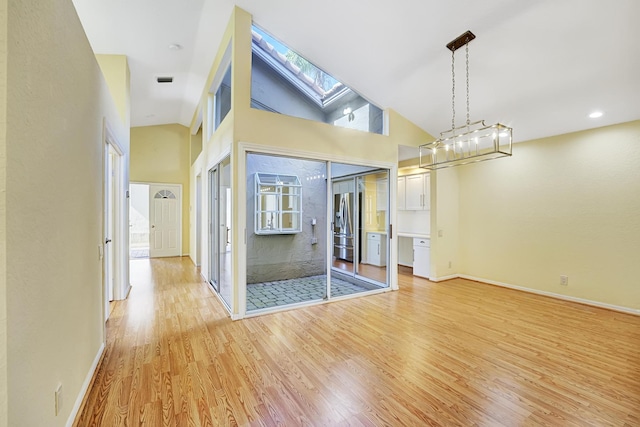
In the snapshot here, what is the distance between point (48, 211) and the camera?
142cm

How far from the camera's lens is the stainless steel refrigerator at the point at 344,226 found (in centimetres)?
537

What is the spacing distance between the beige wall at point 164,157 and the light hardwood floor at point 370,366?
4940 millimetres

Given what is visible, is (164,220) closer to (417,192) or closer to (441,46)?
(417,192)

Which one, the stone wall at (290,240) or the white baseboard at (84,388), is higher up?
the stone wall at (290,240)

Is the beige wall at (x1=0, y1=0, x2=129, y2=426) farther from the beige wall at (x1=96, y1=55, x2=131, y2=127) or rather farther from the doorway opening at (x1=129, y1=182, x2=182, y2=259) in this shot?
the doorway opening at (x1=129, y1=182, x2=182, y2=259)

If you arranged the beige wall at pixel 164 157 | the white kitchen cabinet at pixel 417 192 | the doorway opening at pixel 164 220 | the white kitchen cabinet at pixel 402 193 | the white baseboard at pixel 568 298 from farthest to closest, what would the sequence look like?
the doorway opening at pixel 164 220 → the beige wall at pixel 164 157 → the white kitchen cabinet at pixel 402 193 → the white kitchen cabinet at pixel 417 192 → the white baseboard at pixel 568 298

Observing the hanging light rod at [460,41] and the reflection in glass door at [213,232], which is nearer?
the hanging light rod at [460,41]

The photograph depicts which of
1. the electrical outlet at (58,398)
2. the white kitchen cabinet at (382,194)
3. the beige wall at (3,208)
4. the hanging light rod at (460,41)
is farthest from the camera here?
the white kitchen cabinet at (382,194)

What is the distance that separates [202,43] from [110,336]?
4.10 meters

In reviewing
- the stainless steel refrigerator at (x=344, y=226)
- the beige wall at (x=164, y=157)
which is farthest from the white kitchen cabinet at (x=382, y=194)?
the beige wall at (x=164, y=157)

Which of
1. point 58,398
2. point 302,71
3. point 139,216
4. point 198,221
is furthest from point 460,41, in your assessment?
point 139,216

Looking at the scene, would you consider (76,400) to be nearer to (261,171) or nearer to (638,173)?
(261,171)

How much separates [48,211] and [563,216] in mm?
5868

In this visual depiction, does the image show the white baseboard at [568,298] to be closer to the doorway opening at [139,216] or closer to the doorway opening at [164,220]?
the doorway opening at [164,220]
